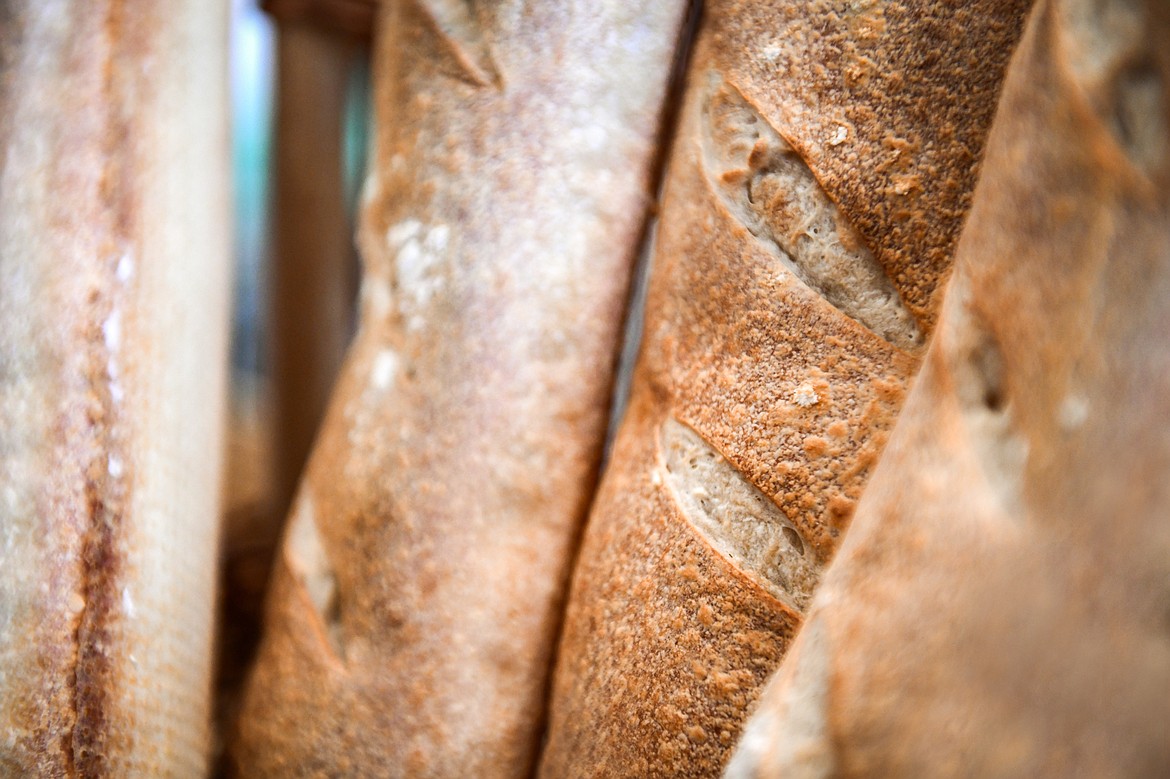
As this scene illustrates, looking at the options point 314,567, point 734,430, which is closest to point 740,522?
point 734,430

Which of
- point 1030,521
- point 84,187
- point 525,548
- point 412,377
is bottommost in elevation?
point 525,548

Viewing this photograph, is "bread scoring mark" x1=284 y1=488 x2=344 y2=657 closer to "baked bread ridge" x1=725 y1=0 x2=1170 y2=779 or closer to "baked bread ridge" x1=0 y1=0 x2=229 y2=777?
"baked bread ridge" x1=0 y1=0 x2=229 y2=777

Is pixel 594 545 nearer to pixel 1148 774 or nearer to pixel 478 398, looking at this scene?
pixel 478 398

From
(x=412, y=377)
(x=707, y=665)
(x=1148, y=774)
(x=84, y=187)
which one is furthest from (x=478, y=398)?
(x=1148, y=774)

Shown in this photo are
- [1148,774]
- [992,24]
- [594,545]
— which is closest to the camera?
[1148,774]

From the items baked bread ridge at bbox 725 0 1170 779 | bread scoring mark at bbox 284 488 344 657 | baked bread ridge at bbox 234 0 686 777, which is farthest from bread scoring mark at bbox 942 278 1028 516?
bread scoring mark at bbox 284 488 344 657

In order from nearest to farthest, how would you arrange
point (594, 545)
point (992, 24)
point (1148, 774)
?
1. point (1148, 774)
2. point (992, 24)
3. point (594, 545)

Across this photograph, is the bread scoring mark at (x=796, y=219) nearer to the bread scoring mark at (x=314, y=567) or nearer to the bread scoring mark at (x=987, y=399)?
the bread scoring mark at (x=987, y=399)
